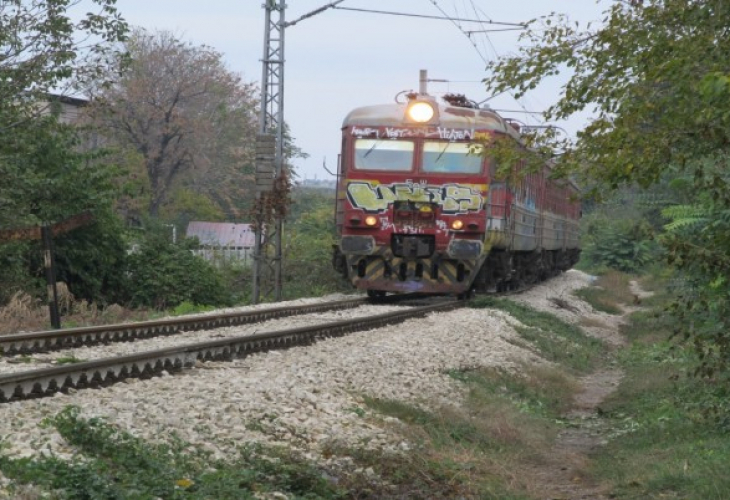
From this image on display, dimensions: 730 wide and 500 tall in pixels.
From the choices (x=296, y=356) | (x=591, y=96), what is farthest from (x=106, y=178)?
(x=591, y=96)

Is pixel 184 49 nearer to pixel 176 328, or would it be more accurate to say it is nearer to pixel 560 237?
pixel 560 237

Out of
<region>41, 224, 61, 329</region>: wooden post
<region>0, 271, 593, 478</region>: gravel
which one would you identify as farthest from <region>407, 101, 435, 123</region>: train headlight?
<region>41, 224, 61, 329</region>: wooden post

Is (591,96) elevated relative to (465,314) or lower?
elevated

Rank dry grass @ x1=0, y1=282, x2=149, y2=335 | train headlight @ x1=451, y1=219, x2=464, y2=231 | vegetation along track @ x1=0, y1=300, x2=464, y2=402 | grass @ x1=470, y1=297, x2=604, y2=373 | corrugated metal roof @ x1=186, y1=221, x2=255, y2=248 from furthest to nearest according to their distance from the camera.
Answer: corrugated metal roof @ x1=186, y1=221, x2=255, y2=248 → train headlight @ x1=451, y1=219, x2=464, y2=231 → grass @ x1=470, y1=297, x2=604, y2=373 → dry grass @ x1=0, y1=282, x2=149, y2=335 → vegetation along track @ x1=0, y1=300, x2=464, y2=402

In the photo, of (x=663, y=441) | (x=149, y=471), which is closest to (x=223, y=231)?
(x=663, y=441)

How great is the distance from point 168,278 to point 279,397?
700 inches

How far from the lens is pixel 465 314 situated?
2047 centimetres

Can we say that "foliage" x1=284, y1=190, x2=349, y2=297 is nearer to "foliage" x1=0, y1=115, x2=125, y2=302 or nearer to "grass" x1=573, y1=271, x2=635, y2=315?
"foliage" x1=0, y1=115, x2=125, y2=302

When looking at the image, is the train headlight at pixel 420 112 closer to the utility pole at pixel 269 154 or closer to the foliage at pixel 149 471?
the utility pole at pixel 269 154

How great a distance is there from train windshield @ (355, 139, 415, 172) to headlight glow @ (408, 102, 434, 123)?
1.49 feet

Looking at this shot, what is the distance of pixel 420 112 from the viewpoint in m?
21.7

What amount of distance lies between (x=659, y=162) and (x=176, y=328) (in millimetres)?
7944

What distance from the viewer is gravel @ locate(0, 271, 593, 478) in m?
7.77

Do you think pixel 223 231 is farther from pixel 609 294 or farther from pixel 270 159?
pixel 270 159
